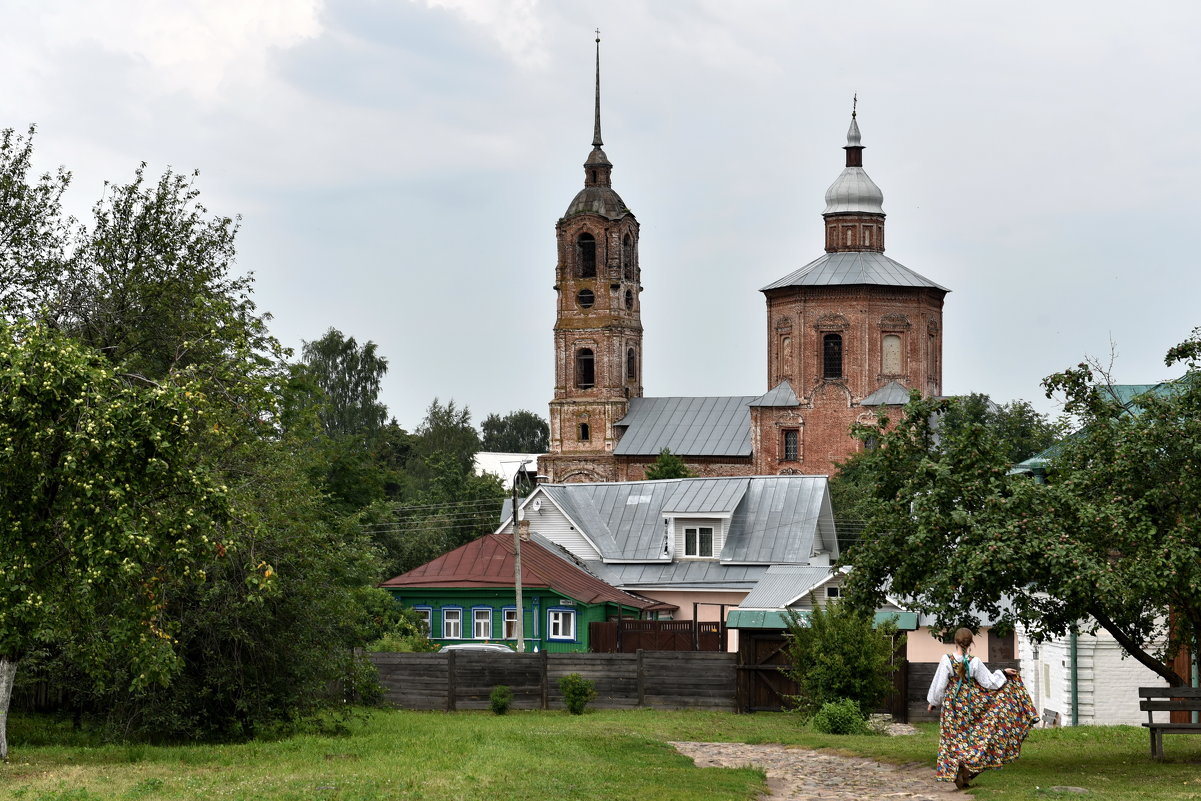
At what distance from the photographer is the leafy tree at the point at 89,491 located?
13695 mm

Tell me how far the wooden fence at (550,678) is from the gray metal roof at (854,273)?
47.7m

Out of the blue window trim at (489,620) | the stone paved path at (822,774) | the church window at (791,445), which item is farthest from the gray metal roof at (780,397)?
the stone paved path at (822,774)

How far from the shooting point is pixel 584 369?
83625mm

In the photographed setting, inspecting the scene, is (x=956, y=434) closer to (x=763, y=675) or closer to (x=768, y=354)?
(x=763, y=675)

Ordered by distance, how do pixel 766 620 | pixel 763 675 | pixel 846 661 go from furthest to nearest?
pixel 766 620, pixel 763 675, pixel 846 661

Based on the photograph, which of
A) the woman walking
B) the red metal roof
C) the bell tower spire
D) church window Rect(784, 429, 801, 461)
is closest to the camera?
the woman walking

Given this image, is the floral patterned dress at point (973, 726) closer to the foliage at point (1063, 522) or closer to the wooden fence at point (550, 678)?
the foliage at point (1063, 522)

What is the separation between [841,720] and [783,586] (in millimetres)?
16095

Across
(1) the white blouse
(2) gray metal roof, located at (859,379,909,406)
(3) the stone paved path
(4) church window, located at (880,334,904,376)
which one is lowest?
(3) the stone paved path

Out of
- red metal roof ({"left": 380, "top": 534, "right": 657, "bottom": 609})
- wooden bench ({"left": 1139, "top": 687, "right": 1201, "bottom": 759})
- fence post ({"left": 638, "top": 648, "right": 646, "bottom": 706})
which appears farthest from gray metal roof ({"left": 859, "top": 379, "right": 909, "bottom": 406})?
wooden bench ({"left": 1139, "top": 687, "right": 1201, "bottom": 759})

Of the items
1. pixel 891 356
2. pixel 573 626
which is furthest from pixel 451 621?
pixel 891 356

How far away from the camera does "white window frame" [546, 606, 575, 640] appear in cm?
3966

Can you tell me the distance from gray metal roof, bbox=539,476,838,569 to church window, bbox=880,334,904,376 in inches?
947

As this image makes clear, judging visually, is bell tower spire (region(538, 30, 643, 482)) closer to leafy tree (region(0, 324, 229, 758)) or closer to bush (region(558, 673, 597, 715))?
bush (region(558, 673, 597, 715))
